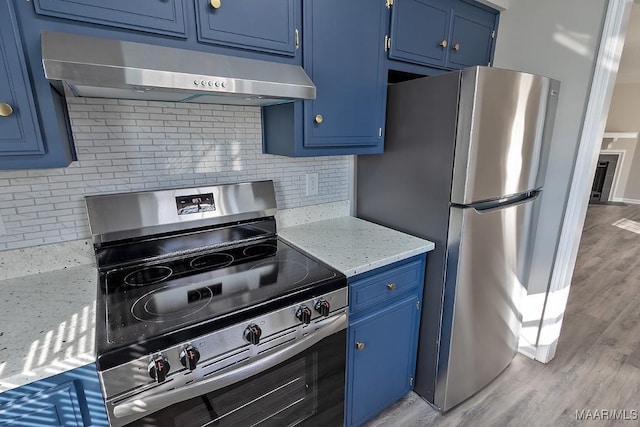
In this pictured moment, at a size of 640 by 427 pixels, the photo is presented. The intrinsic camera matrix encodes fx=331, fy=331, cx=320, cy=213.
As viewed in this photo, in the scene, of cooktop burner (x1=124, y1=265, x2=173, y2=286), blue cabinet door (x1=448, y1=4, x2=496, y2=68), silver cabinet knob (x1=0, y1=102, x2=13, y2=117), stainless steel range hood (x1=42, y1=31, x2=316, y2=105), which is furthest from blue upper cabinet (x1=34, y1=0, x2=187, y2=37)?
blue cabinet door (x1=448, y1=4, x2=496, y2=68)

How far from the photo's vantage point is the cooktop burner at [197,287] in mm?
972

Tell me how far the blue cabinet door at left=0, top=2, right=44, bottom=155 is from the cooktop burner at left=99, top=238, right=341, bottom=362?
53cm

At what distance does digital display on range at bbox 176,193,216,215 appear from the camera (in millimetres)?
1427

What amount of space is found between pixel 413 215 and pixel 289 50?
95 cm

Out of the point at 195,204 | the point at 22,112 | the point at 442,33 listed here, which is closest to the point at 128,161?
the point at 195,204

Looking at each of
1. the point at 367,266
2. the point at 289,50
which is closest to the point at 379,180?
the point at 367,266

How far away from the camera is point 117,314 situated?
102 centimetres

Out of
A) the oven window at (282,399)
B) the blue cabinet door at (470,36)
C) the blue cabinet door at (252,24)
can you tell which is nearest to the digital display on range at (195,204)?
the blue cabinet door at (252,24)

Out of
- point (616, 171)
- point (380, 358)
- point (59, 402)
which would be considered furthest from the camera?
point (616, 171)

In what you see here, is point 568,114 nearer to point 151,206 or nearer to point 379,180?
point 379,180

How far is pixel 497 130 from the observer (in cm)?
142

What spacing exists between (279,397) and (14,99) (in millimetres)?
1241

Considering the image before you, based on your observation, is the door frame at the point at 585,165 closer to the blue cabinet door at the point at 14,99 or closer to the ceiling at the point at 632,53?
the ceiling at the point at 632,53

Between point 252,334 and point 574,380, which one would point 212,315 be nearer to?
point 252,334
